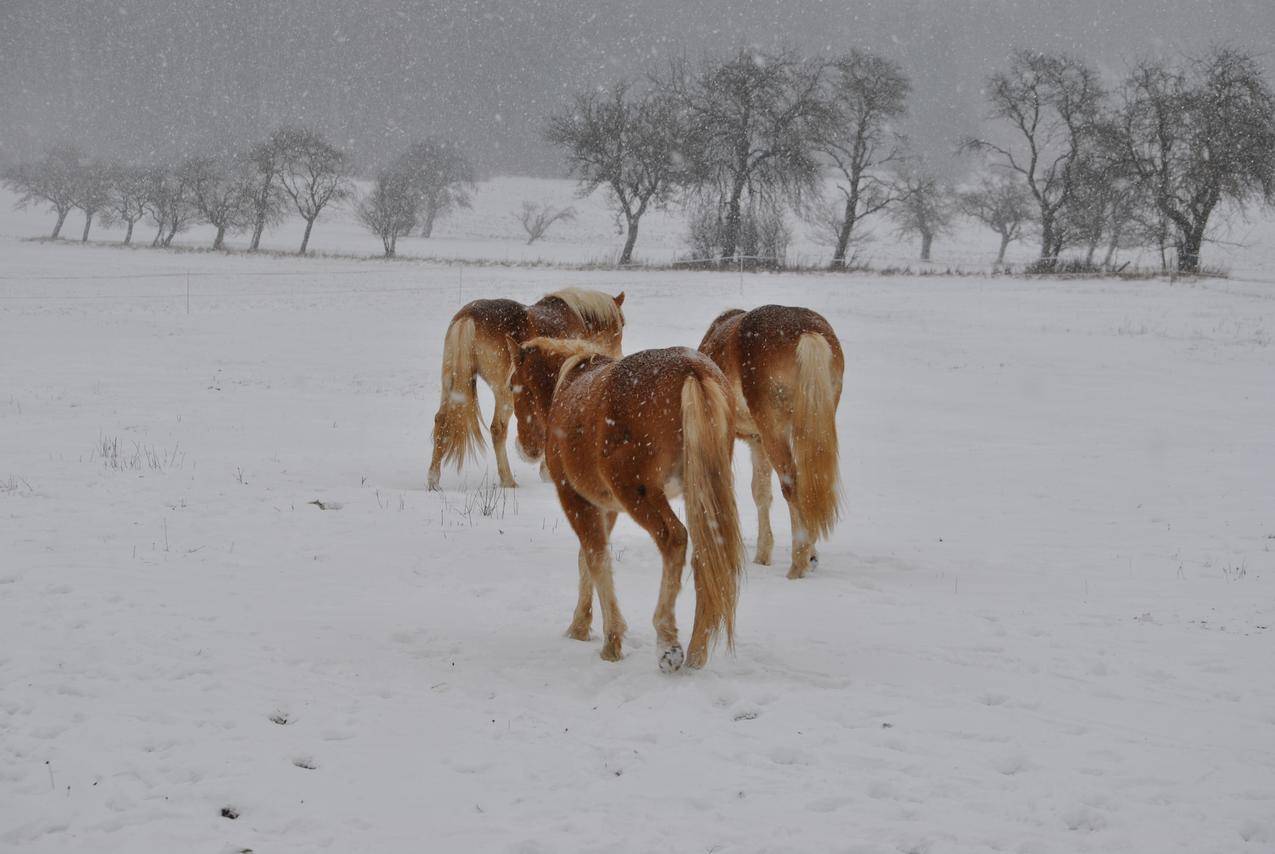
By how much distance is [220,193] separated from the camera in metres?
69.6

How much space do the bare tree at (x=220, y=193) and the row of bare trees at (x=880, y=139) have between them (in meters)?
29.6

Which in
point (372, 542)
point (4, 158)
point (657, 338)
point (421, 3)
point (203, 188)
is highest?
point (421, 3)

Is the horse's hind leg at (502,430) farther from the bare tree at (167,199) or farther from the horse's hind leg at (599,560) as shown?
the bare tree at (167,199)

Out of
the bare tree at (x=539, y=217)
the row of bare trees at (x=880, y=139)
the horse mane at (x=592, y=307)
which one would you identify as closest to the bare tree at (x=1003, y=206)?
the row of bare trees at (x=880, y=139)

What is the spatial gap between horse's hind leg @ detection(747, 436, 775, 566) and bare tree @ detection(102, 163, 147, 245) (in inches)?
2756

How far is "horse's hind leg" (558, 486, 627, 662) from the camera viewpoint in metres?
4.48

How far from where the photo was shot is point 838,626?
508cm

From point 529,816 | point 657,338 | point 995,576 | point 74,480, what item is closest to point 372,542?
point 74,480

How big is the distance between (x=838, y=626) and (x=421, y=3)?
506 feet

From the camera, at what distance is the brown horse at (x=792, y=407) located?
20.0 ft

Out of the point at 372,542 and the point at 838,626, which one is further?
the point at 372,542

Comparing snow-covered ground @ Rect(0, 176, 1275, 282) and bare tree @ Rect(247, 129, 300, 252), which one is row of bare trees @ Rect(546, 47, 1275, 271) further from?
bare tree @ Rect(247, 129, 300, 252)

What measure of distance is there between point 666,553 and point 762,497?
2715 millimetres

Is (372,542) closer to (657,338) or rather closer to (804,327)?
(804,327)
